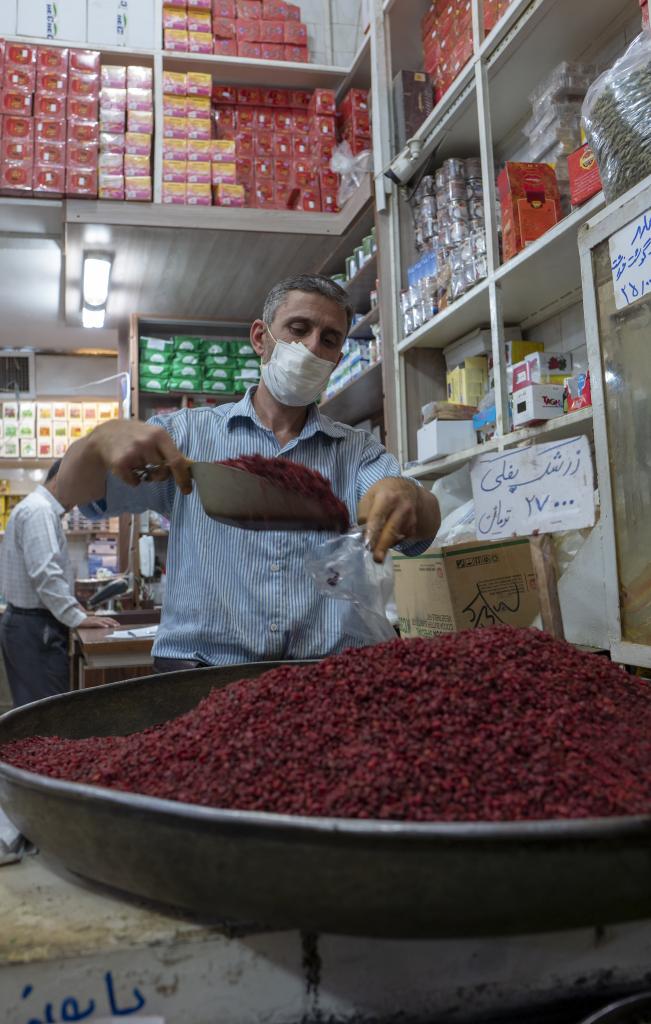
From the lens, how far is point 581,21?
2029 millimetres

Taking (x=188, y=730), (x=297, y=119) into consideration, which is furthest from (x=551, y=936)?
(x=297, y=119)

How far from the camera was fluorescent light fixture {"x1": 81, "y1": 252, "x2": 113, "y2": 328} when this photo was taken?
12.1 ft

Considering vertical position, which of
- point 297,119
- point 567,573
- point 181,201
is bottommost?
point 567,573

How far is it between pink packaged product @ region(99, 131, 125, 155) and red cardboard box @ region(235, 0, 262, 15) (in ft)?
3.18

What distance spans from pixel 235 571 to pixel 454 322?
1.52 meters

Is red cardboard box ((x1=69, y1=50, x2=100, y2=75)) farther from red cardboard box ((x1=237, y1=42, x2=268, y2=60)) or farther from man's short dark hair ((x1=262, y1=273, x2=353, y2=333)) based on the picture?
man's short dark hair ((x1=262, y1=273, x2=353, y2=333))

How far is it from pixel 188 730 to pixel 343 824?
0.28m

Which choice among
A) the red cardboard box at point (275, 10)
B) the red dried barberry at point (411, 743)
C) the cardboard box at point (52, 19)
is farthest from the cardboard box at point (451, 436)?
the cardboard box at point (52, 19)

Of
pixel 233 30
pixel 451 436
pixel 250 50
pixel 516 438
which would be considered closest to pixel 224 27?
pixel 233 30

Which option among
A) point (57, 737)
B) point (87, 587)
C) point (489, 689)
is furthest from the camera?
point (87, 587)

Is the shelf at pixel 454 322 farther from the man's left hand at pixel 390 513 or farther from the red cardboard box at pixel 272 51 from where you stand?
the red cardboard box at pixel 272 51

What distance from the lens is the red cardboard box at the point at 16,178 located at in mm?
3330

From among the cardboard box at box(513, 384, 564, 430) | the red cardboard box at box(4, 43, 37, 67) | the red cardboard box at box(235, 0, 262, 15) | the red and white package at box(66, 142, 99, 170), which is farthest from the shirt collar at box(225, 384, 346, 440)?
the red cardboard box at box(235, 0, 262, 15)

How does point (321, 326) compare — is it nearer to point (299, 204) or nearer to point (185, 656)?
point (185, 656)
